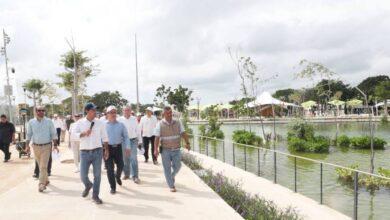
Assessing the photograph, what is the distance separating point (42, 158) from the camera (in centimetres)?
995

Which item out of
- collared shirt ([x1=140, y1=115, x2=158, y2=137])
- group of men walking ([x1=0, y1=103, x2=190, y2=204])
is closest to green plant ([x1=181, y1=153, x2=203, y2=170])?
collared shirt ([x1=140, y1=115, x2=158, y2=137])

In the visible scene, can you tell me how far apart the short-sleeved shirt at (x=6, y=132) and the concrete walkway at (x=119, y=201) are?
4.74 meters

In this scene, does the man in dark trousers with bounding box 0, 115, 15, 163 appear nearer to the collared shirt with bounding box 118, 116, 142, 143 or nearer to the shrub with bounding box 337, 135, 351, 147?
the collared shirt with bounding box 118, 116, 142, 143

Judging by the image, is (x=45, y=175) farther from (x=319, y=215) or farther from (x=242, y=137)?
(x=242, y=137)

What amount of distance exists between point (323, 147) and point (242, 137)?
6657 millimetres

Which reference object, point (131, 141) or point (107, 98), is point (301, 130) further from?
point (107, 98)

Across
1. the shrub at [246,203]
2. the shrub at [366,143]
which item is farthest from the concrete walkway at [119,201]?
the shrub at [366,143]

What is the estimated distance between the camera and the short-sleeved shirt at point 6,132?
16516 mm

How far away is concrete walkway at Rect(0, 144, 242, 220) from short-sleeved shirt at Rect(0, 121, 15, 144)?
4.74 metres

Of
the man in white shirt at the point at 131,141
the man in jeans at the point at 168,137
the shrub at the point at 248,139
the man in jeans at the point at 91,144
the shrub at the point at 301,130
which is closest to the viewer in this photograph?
the man in jeans at the point at 91,144

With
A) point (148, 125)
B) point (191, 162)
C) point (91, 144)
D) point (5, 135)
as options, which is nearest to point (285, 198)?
point (91, 144)

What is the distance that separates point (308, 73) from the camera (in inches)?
1073

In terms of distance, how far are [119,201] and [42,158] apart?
7.22ft

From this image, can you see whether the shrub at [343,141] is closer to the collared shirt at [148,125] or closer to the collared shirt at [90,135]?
the collared shirt at [148,125]
